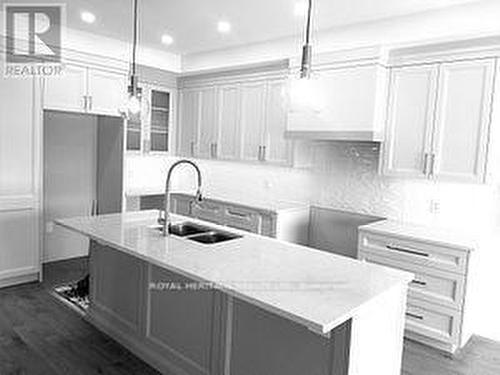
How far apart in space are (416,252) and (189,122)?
3.31 m

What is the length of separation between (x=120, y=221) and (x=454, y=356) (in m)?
2.72

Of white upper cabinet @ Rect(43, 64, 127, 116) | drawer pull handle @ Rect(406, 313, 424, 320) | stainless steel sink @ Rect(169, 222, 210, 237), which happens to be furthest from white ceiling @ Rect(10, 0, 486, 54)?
drawer pull handle @ Rect(406, 313, 424, 320)

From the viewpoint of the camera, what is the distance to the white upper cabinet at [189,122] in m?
5.12

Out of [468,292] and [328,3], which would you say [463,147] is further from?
[328,3]

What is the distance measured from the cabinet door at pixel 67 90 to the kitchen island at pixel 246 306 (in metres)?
1.67

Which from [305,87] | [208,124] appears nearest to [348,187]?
[208,124]

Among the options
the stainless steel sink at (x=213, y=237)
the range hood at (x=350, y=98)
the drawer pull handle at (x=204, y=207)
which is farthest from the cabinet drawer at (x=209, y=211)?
the stainless steel sink at (x=213, y=237)

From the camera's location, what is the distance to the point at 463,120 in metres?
3.06

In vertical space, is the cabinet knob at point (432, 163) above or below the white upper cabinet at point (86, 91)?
below

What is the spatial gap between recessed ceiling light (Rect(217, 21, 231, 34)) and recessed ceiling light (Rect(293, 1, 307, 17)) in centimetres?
72

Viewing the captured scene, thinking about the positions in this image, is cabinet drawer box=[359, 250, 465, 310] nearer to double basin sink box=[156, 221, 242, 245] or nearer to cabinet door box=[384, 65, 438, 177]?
cabinet door box=[384, 65, 438, 177]

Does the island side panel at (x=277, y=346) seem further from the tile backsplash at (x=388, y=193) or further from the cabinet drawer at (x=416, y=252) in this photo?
the tile backsplash at (x=388, y=193)

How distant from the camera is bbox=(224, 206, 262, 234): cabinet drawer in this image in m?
4.12

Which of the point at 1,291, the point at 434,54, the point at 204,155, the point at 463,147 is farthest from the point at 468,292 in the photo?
the point at 1,291
